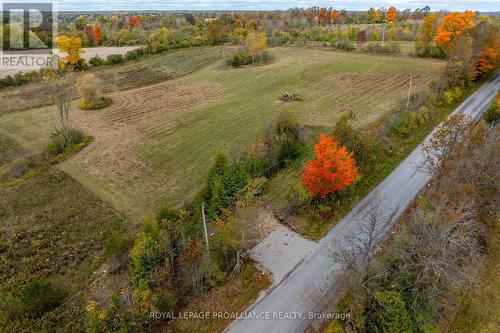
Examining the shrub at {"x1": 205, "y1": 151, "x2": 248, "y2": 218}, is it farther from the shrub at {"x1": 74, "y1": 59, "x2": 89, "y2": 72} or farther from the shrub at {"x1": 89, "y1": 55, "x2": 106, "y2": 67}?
the shrub at {"x1": 89, "y1": 55, "x2": 106, "y2": 67}

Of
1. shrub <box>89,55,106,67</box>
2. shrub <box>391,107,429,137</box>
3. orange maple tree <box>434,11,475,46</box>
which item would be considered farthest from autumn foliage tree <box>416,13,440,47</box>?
shrub <box>89,55,106,67</box>

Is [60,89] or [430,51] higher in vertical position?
[430,51]

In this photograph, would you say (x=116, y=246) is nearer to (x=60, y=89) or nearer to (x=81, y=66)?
(x=60, y=89)

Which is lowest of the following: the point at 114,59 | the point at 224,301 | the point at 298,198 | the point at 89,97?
the point at 224,301

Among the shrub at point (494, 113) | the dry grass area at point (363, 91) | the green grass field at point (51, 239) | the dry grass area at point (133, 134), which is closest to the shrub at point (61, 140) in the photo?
the dry grass area at point (133, 134)

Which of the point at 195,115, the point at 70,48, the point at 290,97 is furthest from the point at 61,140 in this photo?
the point at 70,48

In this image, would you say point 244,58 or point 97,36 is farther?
point 97,36

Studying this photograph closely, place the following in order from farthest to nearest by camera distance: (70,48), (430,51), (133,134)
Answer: (70,48), (430,51), (133,134)
